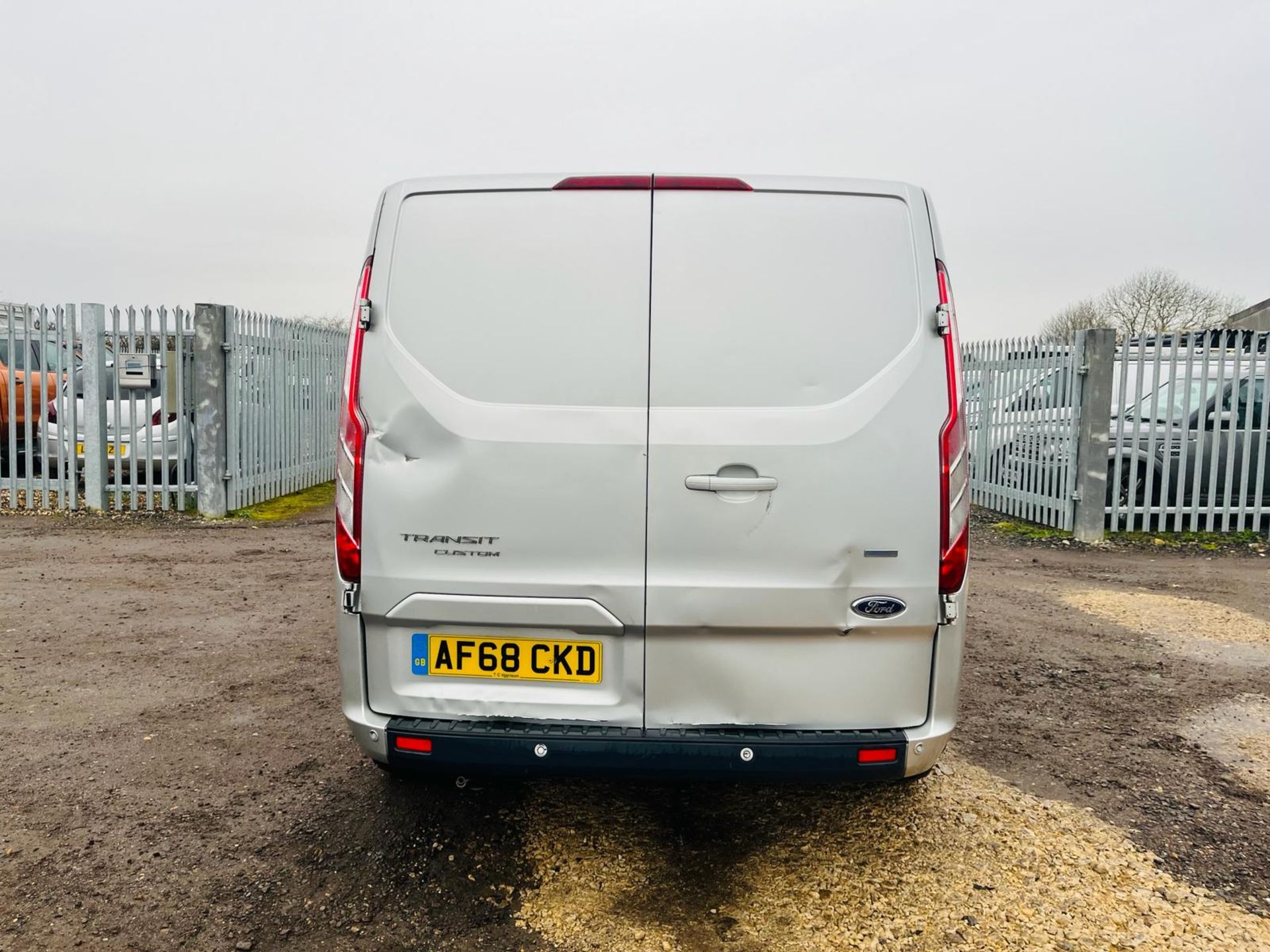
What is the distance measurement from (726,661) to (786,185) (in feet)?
4.69

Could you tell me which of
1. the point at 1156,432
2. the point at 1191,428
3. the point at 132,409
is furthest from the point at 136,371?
the point at 1191,428

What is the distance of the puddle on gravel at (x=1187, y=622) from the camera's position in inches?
241

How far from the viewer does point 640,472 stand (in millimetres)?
2824

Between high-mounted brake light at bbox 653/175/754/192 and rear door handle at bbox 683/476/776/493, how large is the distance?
883mm

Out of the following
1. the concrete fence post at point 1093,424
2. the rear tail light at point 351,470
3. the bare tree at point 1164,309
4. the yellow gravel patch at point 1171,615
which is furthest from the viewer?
the bare tree at point 1164,309

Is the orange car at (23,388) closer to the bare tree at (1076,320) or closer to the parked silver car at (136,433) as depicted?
the parked silver car at (136,433)

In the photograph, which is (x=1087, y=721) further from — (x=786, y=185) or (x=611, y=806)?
(x=786, y=185)

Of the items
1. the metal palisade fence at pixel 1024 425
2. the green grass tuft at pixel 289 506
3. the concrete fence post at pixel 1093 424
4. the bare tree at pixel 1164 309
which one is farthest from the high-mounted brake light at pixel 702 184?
the bare tree at pixel 1164 309

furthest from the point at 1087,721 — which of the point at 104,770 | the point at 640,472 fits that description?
the point at 104,770

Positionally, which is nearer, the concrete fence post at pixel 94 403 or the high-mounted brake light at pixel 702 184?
the high-mounted brake light at pixel 702 184

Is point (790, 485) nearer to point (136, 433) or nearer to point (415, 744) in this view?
point (415, 744)

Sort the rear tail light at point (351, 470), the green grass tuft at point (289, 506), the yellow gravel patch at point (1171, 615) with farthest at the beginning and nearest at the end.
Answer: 1. the green grass tuft at point (289, 506)
2. the yellow gravel patch at point (1171, 615)
3. the rear tail light at point (351, 470)

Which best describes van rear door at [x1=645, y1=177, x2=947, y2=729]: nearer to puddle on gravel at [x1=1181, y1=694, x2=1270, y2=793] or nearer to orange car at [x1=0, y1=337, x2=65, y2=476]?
puddle on gravel at [x1=1181, y1=694, x2=1270, y2=793]

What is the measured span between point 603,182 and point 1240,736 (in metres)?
3.97
